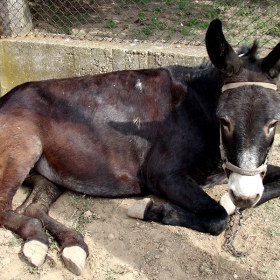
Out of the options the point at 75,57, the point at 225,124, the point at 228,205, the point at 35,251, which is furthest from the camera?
the point at 75,57

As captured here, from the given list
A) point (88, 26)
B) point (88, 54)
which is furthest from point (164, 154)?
point (88, 26)

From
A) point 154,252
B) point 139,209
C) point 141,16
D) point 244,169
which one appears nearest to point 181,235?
point 154,252

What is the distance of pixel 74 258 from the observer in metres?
3.37

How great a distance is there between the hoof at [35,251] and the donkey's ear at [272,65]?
248 cm

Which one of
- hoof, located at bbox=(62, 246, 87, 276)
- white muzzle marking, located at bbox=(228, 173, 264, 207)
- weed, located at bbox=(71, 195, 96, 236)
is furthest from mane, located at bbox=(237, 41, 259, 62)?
hoof, located at bbox=(62, 246, 87, 276)

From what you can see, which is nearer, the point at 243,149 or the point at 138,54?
the point at 243,149

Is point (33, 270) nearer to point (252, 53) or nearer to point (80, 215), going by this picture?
point (80, 215)

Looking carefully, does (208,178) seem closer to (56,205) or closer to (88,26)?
(56,205)

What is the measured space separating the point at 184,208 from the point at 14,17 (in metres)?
4.21

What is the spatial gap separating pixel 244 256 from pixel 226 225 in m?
0.33

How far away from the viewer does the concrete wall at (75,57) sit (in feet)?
18.4

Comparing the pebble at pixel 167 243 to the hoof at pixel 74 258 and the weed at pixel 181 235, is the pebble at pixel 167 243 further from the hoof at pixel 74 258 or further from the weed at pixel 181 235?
the hoof at pixel 74 258

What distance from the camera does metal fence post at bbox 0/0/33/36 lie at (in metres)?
6.19

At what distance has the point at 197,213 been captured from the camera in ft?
12.6
